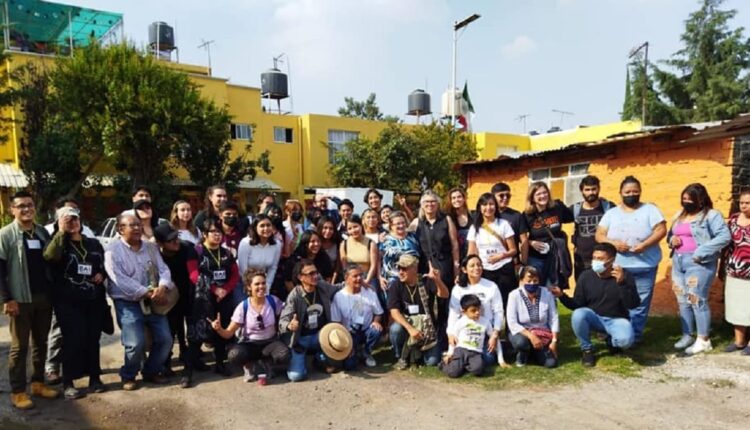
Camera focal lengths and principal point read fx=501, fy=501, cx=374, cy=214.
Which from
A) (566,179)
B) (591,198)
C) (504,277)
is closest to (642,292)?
(591,198)

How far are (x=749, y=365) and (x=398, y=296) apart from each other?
360cm

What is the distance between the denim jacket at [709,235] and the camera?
529 cm

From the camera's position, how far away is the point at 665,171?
25.4 feet

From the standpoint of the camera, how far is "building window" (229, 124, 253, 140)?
23.5 metres

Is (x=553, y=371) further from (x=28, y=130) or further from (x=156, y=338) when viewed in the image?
(x=28, y=130)

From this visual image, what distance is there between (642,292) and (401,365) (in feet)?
9.25

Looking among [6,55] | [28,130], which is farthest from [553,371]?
[28,130]

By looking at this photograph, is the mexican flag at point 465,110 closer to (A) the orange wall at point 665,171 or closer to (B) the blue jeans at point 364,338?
(A) the orange wall at point 665,171

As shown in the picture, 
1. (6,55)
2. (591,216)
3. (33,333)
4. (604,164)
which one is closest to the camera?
(33,333)

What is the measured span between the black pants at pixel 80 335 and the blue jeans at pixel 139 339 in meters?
0.20

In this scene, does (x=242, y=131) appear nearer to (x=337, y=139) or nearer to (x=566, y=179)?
(x=337, y=139)

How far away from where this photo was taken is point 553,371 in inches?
202

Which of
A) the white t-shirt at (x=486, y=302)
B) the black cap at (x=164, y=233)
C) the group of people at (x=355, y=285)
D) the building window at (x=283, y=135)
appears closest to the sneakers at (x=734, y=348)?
the group of people at (x=355, y=285)

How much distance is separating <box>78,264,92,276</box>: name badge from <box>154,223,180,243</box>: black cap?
67 centimetres
